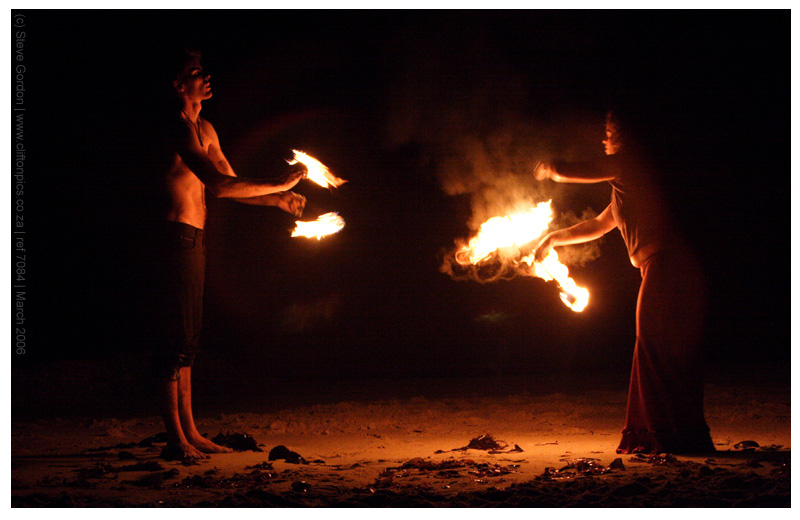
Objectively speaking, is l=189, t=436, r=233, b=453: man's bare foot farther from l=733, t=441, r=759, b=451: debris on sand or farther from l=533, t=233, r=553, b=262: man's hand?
l=733, t=441, r=759, b=451: debris on sand

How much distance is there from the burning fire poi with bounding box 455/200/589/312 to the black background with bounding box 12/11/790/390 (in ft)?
6.88

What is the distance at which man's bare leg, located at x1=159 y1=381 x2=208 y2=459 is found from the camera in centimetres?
557

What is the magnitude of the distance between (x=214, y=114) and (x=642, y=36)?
580 cm

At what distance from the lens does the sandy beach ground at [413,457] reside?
13.8ft

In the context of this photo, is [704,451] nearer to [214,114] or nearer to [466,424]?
[466,424]

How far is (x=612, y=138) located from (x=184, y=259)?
11.1 ft

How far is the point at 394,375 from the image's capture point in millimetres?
12422

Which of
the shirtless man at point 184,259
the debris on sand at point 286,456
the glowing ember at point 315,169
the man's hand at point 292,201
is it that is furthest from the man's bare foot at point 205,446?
the glowing ember at point 315,169

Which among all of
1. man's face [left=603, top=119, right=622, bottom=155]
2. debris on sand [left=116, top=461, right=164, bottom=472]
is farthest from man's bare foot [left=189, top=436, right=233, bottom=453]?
man's face [left=603, top=119, right=622, bottom=155]

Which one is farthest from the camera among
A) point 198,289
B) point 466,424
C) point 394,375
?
point 394,375

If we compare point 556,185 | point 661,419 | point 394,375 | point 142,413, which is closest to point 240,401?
point 142,413

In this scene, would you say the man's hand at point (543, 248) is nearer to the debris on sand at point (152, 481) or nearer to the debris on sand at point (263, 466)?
the debris on sand at point (263, 466)

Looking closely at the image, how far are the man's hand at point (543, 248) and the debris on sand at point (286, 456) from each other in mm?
2479

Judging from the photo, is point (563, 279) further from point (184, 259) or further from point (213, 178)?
point (184, 259)
